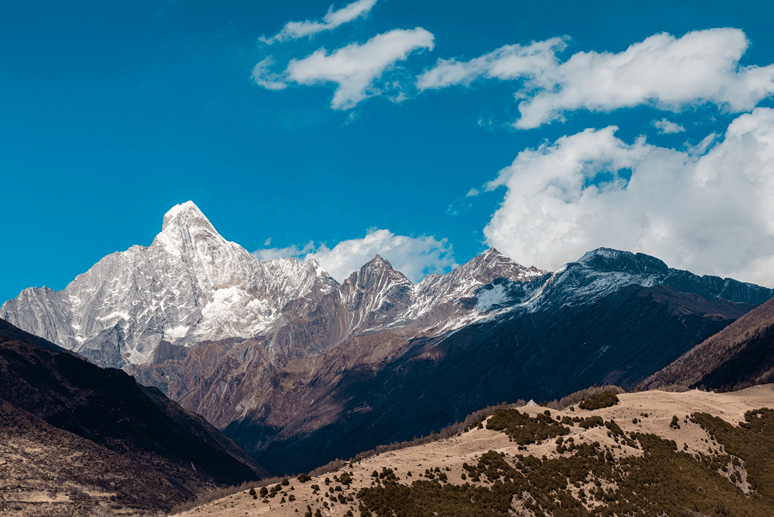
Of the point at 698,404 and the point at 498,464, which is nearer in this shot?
the point at 498,464

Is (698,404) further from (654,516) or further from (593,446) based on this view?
(654,516)

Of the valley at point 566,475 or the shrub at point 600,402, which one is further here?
the shrub at point 600,402

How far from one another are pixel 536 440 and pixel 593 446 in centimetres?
1060

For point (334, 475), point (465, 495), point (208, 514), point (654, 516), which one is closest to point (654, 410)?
point (654, 516)

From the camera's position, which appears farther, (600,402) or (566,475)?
(600,402)

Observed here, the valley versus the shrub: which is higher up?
the shrub

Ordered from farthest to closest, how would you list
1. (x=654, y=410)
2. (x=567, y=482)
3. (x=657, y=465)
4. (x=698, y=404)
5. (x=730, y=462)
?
(x=698, y=404) < (x=654, y=410) < (x=730, y=462) < (x=657, y=465) < (x=567, y=482)

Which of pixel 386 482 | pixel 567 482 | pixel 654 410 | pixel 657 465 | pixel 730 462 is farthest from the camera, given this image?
pixel 654 410

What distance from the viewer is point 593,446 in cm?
13700

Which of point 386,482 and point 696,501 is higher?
point 386,482

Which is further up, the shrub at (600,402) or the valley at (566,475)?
the shrub at (600,402)

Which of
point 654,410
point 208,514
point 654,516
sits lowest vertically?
point 654,516

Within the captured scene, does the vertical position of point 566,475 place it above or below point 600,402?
below

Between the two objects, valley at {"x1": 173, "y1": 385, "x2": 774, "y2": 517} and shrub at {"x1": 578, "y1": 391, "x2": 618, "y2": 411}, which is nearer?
valley at {"x1": 173, "y1": 385, "x2": 774, "y2": 517}
